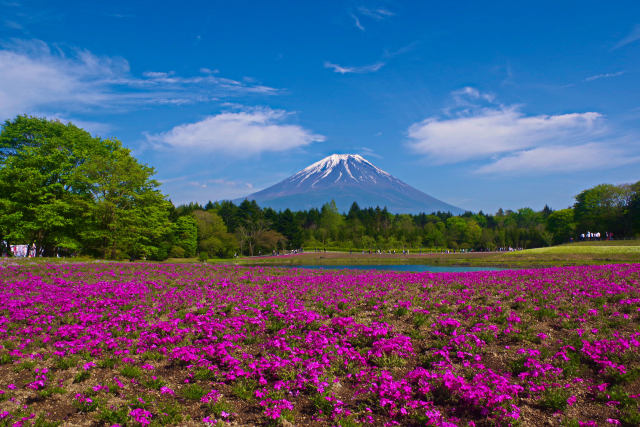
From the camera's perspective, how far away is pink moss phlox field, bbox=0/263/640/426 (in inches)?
237

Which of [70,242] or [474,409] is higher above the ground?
[70,242]

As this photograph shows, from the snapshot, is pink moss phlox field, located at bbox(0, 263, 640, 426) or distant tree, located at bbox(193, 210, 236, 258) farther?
distant tree, located at bbox(193, 210, 236, 258)

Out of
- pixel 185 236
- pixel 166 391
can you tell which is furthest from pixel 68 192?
pixel 166 391

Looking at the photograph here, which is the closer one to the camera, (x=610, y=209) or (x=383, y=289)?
(x=383, y=289)

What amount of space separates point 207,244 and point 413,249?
62.6 m

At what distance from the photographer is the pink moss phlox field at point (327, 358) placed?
6.02 m

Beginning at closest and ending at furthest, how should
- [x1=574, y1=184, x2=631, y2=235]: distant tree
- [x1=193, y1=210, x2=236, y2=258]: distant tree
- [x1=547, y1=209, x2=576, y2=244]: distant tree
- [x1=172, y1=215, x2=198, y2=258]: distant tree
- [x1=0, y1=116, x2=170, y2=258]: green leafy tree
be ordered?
[x1=0, y1=116, x2=170, y2=258]: green leafy tree < [x1=172, y1=215, x2=198, y2=258]: distant tree < [x1=193, y1=210, x2=236, y2=258]: distant tree < [x1=574, y1=184, x2=631, y2=235]: distant tree < [x1=547, y1=209, x2=576, y2=244]: distant tree

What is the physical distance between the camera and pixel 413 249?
110 meters

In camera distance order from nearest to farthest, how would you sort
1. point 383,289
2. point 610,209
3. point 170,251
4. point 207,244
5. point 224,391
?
1. point 224,391
2. point 383,289
3. point 170,251
4. point 207,244
5. point 610,209

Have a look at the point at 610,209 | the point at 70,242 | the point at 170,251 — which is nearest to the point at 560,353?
the point at 70,242

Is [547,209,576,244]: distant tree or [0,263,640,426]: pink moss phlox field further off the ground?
[547,209,576,244]: distant tree

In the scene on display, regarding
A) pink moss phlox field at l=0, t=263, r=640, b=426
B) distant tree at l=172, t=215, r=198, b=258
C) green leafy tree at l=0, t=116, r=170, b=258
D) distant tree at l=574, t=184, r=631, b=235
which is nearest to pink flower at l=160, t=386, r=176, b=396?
pink moss phlox field at l=0, t=263, r=640, b=426

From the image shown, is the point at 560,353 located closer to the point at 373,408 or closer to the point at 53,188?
the point at 373,408

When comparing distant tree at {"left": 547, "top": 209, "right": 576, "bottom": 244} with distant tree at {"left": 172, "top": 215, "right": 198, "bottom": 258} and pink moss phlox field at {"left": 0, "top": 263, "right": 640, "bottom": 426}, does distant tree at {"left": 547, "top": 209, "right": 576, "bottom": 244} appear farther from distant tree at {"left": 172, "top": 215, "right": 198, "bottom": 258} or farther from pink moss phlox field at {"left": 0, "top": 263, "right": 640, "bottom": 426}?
pink moss phlox field at {"left": 0, "top": 263, "right": 640, "bottom": 426}
